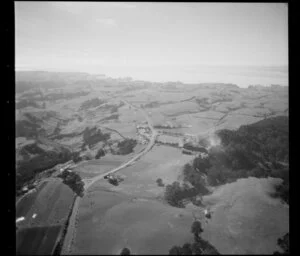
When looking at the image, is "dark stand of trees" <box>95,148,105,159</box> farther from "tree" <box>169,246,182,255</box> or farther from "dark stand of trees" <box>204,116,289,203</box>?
"tree" <box>169,246,182,255</box>

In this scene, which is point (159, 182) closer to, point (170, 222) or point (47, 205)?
point (170, 222)

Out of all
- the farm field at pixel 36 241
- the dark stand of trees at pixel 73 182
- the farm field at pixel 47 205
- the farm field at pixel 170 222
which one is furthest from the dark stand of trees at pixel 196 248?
the dark stand of trees at pixel 73 182

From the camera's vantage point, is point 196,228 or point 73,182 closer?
point 196,228

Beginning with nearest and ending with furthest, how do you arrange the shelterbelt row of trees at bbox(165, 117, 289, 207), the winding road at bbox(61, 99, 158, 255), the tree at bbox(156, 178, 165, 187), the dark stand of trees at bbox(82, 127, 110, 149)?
1. the winding road at bbox(61, 99, 158, 255)
2. the shelterbelt row of trees at bbox(165, 117, 289, 207)
3. the tree at bbox(156, 178, 165, 187)
4. the dark stand of trees at bbox(82, 127, 110, 149)

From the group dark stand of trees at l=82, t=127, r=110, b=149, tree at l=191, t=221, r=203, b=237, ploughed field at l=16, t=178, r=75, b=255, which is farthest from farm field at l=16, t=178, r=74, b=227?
dark stand of trees at l=82, t=127, r=110, b=149

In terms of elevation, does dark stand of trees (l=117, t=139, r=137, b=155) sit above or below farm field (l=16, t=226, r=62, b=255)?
above

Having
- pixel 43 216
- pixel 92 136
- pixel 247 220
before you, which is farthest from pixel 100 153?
pixel 247 220

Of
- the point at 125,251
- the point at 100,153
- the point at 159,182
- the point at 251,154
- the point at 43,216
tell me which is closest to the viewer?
the point at 125,251
